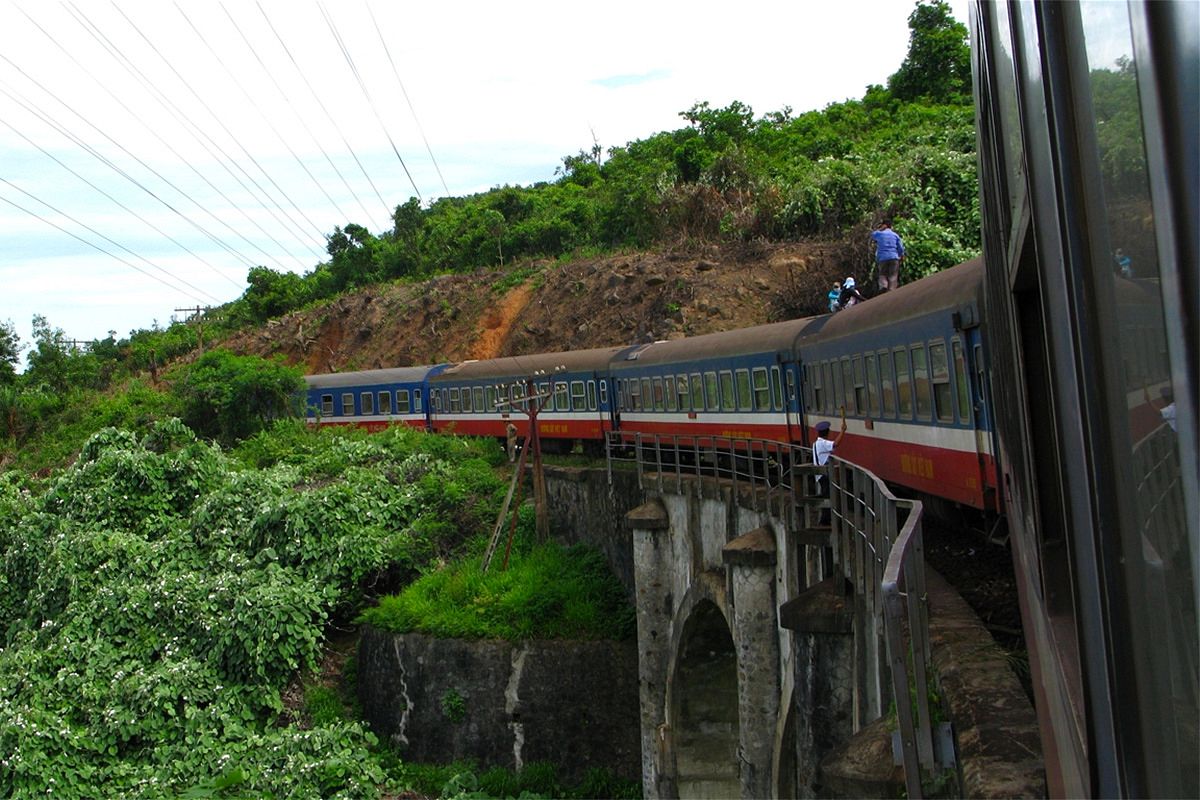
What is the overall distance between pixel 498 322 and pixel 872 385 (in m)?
35.4

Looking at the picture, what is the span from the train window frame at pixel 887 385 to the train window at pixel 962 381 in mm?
2076

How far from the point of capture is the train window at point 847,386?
567 inches

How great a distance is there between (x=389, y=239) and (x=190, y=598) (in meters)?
41.3

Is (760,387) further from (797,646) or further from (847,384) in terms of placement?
(797,646)

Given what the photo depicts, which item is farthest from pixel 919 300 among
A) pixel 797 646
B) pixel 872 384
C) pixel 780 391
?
pixel 780 391

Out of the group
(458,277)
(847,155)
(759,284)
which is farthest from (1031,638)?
(458,277)

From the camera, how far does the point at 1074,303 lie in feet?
5.07

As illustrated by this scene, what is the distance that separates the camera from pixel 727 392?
20.2 metres

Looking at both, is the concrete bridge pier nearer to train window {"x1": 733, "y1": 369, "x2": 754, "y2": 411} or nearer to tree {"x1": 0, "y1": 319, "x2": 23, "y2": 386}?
train window {"x1": 733, "y1": 369, "x2": 754, "y2": 411}

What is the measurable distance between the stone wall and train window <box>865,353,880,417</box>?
913 cm

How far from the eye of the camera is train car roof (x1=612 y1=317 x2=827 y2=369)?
59.5 ft

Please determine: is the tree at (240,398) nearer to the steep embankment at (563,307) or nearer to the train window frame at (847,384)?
the steep embankment at (563,307)

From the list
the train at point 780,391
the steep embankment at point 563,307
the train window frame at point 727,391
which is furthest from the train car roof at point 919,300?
Result: the steep embankment at point 563,307

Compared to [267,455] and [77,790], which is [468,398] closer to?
[267,455]
